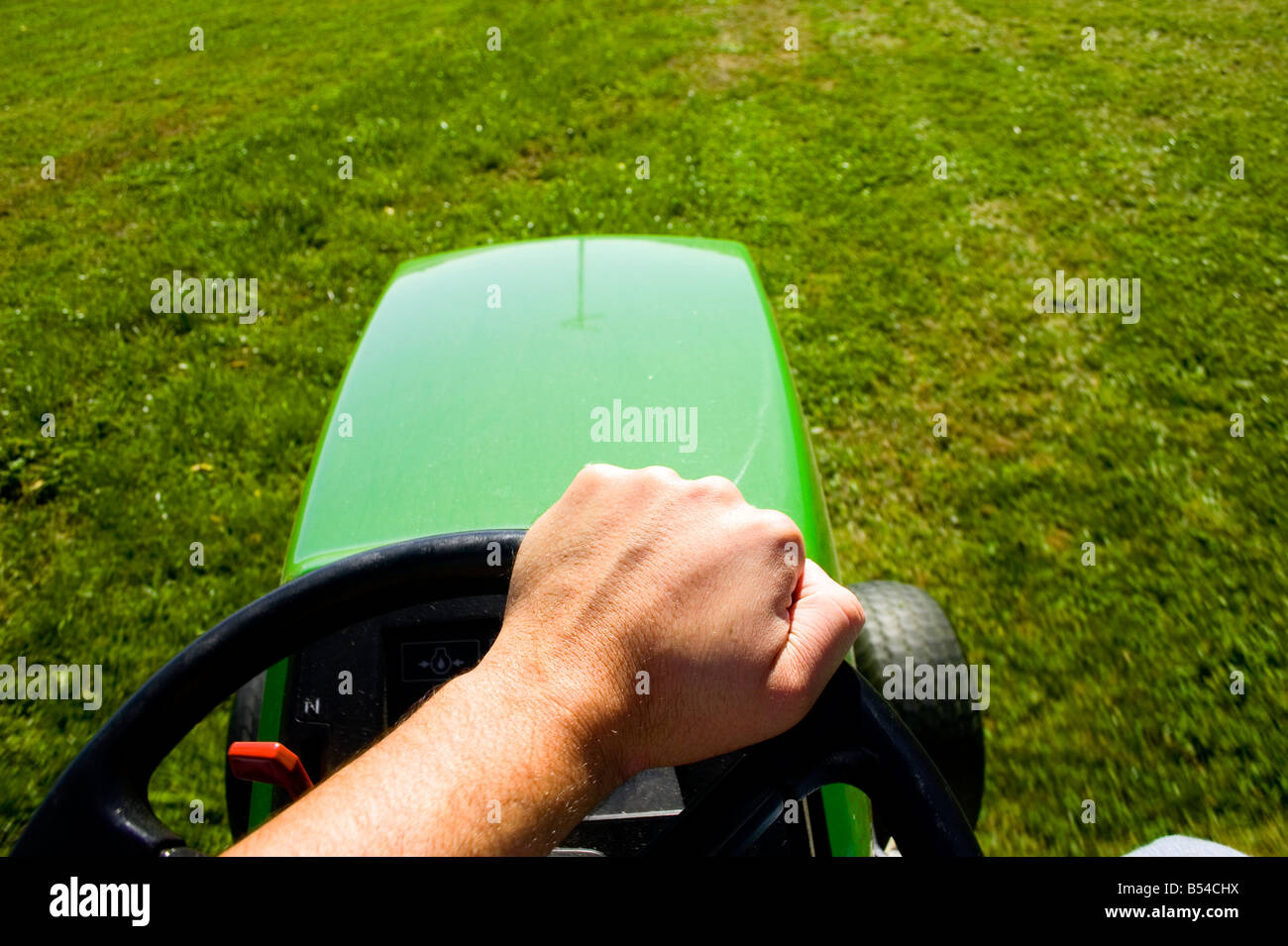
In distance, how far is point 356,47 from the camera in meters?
8.82

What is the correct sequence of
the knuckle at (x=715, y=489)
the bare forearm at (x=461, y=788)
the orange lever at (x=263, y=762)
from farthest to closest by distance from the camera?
the orange lever at (x=263, y=762)
the knuckle at (x=715, y=489)
the bare forearm at (x=461, y=788)

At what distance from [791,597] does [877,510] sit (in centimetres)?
274

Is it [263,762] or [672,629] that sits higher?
[672,629]

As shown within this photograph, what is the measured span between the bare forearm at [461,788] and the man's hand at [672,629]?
29 mm

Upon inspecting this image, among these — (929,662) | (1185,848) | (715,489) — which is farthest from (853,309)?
(715,489)

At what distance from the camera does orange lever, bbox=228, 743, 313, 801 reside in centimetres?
108

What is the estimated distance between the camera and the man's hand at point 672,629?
0.80 metres

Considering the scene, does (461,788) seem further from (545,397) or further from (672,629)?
(545,397)

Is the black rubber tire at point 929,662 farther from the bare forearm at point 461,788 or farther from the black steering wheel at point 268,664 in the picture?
the bare forearm at point 461,788

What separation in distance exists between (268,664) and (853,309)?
412 centimetres

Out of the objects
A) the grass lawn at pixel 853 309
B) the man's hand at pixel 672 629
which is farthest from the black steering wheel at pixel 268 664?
the grass lawn at pixel 853 309

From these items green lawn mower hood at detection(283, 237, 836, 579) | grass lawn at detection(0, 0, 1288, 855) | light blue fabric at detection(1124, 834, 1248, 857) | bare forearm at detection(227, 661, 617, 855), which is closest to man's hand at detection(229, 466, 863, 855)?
bare forearm at detection(227, 661, 617, 855)

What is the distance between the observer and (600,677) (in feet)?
2.60

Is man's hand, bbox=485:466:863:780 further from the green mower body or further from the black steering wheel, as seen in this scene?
the green mower body
